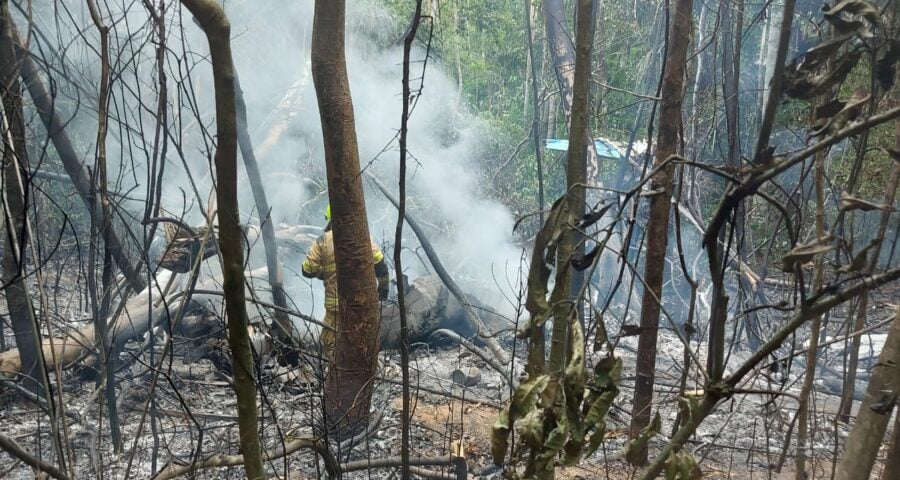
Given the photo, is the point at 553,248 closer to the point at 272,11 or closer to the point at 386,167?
the point at 386,167

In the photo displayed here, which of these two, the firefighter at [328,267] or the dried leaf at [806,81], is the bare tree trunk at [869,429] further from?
the firefighter at [328,267]

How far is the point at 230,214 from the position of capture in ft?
4.78

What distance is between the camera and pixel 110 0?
993 centimetres

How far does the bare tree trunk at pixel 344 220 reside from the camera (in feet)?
14.1

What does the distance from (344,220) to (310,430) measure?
→ 5.50 feet

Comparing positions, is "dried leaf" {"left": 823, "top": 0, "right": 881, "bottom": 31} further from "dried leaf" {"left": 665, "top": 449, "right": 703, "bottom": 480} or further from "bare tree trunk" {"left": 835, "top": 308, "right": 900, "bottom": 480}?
"dried leaf" {"left": 665, "top": 449, "right": 703, "bottom": 480}

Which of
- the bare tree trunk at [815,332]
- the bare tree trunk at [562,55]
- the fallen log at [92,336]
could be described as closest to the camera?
the bare tree trunk at [815,332]

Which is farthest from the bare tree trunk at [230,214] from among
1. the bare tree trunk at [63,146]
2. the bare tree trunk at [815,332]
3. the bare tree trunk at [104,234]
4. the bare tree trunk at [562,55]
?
the bare tree trunk at [562,55]

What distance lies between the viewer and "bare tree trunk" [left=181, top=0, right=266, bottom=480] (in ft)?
4.49

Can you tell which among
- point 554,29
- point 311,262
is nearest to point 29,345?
point 311,262

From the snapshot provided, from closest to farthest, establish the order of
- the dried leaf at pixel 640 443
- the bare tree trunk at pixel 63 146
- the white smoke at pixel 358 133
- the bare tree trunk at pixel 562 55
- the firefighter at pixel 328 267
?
1. the dried leaf at pixel 640 443
2. the bare tree trunk at pixel 63 146
3. the firefighter at pixel 328 267
4. the bare tree trunk at pixel 562 55
5. the white smoke at pixel 358 133

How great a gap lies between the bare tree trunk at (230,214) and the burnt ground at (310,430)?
186 centimetres

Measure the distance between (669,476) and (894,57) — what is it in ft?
3.12

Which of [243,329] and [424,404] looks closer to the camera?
A: [243,329]
